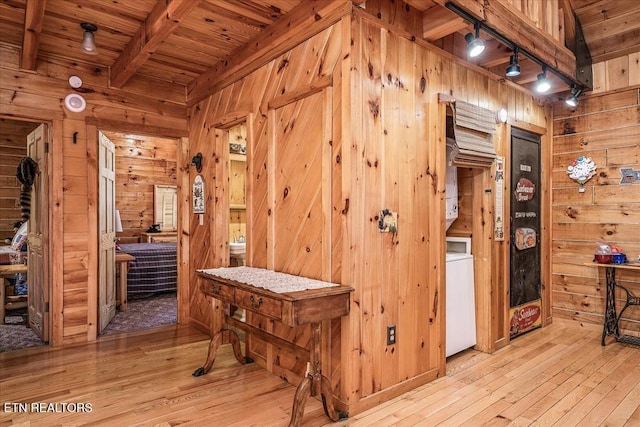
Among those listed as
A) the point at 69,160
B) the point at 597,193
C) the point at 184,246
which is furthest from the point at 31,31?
the point at 597,193

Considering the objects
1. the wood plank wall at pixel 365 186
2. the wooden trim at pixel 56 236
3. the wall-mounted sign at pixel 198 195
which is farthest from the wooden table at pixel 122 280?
the wood plank wall at pixel 365 186

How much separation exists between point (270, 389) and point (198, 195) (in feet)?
7.45

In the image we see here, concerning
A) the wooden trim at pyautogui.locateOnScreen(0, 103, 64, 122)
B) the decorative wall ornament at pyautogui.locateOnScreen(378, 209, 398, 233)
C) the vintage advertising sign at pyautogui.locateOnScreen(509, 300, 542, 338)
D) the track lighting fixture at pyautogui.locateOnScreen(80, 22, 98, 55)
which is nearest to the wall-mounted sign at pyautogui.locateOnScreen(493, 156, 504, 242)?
the vintage advertising sign at pyautogui.locateOnScreen(509, 300, 542, 338)

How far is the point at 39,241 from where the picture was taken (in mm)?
3980

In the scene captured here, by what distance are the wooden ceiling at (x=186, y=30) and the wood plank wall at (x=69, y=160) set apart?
141 mm

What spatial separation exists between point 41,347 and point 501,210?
175 inches

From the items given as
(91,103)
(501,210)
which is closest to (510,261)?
(501,210)

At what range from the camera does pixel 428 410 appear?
8.13 ft

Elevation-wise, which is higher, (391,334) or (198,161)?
(198,161)

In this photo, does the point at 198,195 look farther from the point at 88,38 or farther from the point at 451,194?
the point at 451,194

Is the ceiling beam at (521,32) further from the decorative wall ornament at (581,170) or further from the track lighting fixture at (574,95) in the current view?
the decorative wall ornament at (581,170)

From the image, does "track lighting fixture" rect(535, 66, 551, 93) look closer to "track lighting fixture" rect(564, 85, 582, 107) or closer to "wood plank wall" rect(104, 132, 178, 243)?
"track lighting fixture" rect(564, 85, 582, 107)

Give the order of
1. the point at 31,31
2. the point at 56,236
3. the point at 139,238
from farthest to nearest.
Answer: the point at 139,238
the point at 56,236
the point at 31,31

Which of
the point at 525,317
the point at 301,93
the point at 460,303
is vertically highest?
the point at 301,93
